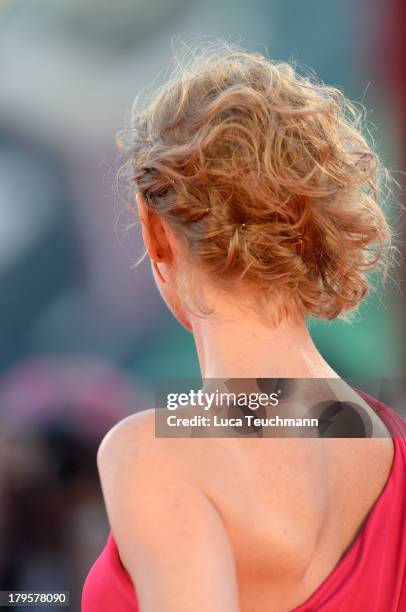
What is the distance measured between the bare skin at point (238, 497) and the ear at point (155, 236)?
0.30ft

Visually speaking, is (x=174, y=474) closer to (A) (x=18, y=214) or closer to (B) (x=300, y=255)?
(B) (x=300, y=255)

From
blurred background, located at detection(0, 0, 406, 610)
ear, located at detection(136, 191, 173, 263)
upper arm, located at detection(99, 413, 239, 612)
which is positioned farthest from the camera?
blurred background, located at detection(0, 0, 406, 610)

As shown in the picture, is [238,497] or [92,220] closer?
[238,497]

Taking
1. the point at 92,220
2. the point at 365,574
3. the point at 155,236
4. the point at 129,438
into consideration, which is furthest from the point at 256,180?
the point at 92,220

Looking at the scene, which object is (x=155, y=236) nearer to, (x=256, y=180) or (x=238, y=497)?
(x=256, y=180)

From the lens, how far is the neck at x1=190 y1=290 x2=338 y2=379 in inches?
32.2

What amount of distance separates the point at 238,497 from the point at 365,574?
0.20 meters

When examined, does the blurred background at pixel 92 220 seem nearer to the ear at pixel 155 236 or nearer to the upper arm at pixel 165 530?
the ear at pixel 155 236

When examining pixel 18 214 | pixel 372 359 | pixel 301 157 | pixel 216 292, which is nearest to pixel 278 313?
pixel 216 292

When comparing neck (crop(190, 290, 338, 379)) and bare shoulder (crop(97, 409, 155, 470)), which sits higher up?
neck (crop(190, 290, 338, 379))

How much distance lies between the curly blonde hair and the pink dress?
0.78 feet

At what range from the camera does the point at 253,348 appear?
83 cm

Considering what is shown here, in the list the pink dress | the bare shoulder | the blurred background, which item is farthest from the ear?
the blurred background

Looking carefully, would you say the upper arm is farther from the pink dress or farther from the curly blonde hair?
the curly blonde hair
